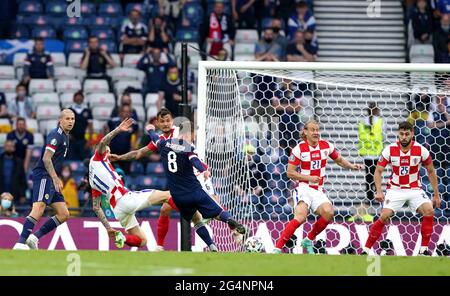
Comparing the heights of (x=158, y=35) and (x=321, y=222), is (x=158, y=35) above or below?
above

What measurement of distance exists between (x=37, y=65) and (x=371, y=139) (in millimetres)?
7270

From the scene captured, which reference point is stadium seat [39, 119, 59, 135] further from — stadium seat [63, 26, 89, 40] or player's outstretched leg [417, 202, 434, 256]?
player's outstretched leg [417, 202, 434, 256]

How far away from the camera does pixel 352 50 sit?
2386 centimetres

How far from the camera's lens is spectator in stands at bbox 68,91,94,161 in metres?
21.3

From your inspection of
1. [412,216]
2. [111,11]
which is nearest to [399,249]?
[412,216]

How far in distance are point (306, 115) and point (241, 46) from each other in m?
4.98

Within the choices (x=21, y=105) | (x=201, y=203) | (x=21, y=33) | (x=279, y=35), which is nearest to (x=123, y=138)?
(x=21, y=105)

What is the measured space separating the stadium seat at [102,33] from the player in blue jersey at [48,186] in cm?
817

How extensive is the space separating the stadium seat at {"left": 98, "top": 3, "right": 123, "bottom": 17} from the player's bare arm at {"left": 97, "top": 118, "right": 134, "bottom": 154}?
900cm

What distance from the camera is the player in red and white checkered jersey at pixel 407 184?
52.3 ft

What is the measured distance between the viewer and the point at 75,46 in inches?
926

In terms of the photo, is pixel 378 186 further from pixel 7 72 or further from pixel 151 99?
pixel 7 72

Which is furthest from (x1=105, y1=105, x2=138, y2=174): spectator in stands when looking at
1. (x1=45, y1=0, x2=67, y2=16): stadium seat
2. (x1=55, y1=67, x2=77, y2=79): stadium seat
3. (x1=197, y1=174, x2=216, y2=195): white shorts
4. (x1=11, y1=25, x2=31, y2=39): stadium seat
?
(x1=197, y1=174, x2=216, y2=195): white shorts
